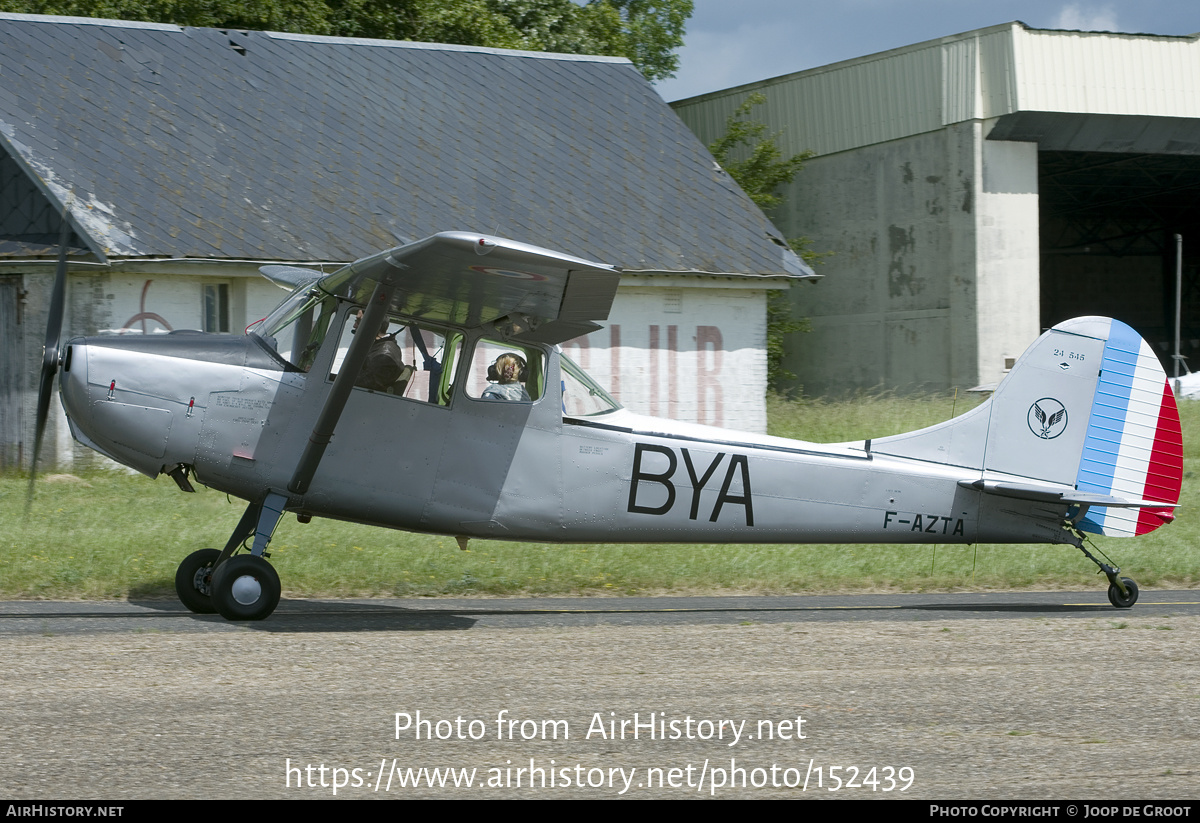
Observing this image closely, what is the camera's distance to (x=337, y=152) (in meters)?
20.4

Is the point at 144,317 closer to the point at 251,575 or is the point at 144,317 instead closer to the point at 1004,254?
the point at 251,575

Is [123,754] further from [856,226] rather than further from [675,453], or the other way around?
[856,226]

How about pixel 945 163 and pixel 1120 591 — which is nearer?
pixel 1120 591

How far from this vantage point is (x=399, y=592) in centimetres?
1017

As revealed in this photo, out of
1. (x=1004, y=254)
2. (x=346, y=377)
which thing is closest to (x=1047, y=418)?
(x=346, y=377)

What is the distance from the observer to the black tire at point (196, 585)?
8898 mm

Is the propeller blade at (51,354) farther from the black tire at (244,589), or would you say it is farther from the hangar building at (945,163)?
the hangar building at (945,163)

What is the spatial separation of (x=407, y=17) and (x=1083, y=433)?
2587cm

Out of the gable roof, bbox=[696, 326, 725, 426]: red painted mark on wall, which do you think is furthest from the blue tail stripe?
bbox=[696, 326, 725, 426]: red painted mark on wall

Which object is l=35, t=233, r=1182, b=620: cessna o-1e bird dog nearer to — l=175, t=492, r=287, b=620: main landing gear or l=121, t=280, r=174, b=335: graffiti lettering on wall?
l=175, t=492, r=287, b=620: main landing gear

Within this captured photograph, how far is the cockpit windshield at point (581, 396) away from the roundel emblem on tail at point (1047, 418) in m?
3.25

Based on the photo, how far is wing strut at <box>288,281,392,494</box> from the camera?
8.05 metres

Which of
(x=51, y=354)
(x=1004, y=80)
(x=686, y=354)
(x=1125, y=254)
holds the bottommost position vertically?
(x=51, y=354)
